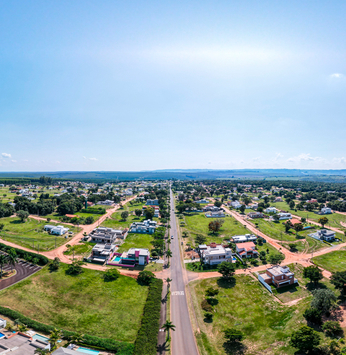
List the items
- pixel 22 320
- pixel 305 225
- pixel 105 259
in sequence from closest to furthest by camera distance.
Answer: pixel 22 320
pixel 105 259
pixel 305 225

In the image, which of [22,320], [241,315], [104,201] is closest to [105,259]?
[22,320]

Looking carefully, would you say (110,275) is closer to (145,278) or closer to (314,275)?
(145,278)

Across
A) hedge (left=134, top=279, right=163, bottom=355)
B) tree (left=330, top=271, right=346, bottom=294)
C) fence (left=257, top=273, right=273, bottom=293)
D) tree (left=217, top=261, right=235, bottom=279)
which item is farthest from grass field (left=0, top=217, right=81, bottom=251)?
tree (left=330, top=271, right=346, bottom=294)

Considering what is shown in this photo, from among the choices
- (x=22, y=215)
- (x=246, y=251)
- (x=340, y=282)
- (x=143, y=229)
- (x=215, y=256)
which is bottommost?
(x=246, y=251)

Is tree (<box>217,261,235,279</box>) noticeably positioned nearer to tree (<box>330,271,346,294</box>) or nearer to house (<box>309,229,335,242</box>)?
tree (<box>330,271,346,294</box>)

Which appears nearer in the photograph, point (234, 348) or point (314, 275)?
point (234, 348)

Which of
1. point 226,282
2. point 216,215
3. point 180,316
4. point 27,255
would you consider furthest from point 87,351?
point 216,215

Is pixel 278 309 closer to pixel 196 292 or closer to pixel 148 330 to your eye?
pixel 196 292

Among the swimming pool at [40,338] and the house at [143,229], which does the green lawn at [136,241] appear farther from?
the swimming pool at [40,338]

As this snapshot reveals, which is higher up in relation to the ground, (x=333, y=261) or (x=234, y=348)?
(x=333, y=261)
